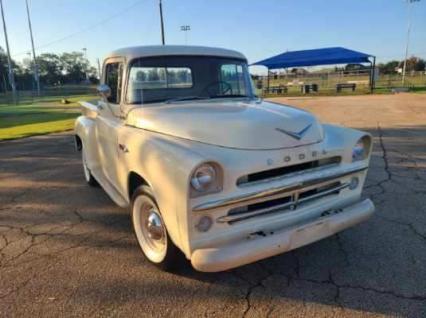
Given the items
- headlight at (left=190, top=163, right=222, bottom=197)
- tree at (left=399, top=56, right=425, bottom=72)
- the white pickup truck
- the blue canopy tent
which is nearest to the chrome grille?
the white pickup truck

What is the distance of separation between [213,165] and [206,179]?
113mm

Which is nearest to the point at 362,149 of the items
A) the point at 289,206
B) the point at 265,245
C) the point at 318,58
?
the point at 289,206

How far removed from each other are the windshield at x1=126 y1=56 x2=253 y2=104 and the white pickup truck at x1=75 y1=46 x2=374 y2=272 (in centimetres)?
1

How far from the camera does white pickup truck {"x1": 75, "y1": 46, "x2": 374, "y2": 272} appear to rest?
103 inches

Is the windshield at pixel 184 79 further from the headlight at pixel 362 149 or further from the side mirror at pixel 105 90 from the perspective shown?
the headlight at pixel 362 149

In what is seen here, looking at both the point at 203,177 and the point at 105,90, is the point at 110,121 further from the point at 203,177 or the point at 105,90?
the point at 203,177

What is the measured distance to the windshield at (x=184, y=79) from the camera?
12.9ft

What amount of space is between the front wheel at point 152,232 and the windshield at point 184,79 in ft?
3.80

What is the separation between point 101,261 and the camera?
3.49 meters

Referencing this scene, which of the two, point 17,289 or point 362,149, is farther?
point 362,149

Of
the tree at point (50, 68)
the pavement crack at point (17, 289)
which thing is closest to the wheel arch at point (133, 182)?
the pavement crack at point (17, 289)

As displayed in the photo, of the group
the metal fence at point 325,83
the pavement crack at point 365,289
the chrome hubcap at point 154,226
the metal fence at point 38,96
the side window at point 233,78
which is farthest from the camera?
the metal fence at point 38,96

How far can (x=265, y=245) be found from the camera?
2648 mm

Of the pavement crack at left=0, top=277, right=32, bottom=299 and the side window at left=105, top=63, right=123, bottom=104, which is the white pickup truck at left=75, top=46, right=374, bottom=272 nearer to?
the side window at left=105, top=63, right=123, bottom=104
